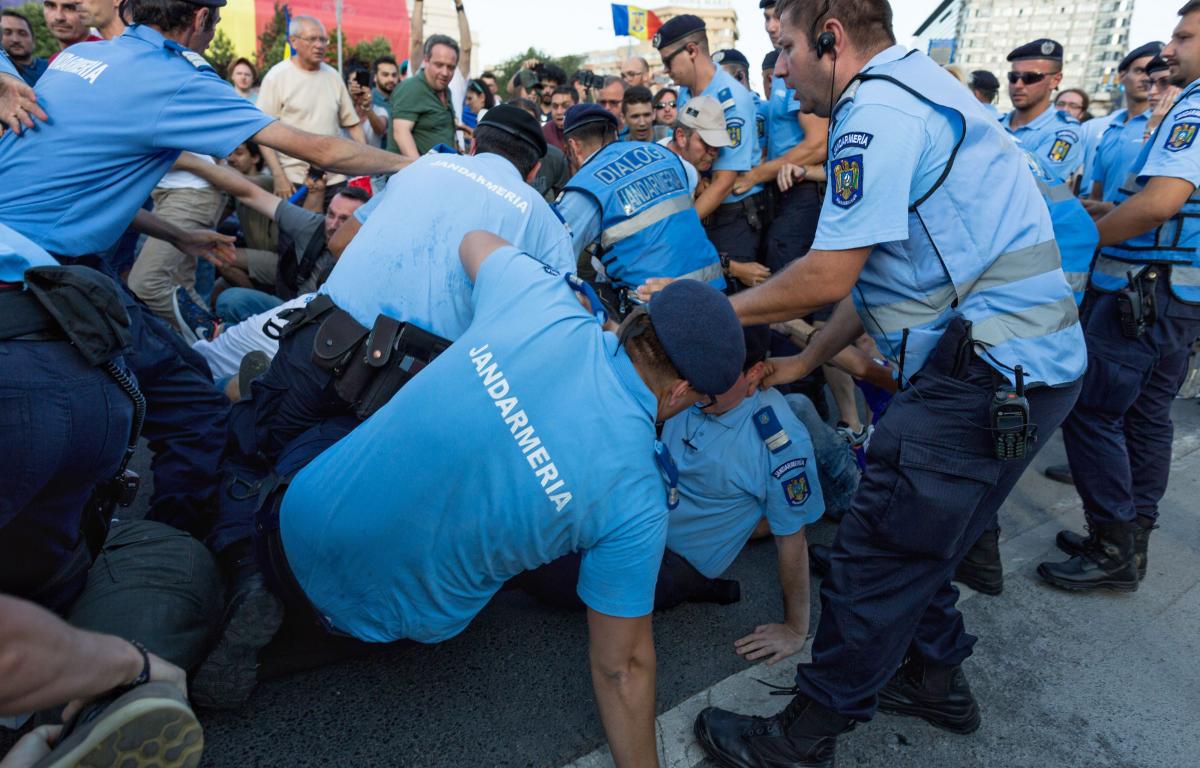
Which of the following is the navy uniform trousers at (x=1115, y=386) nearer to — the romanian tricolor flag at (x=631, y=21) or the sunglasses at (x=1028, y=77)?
the sunglasses at (x=1028, y=77)

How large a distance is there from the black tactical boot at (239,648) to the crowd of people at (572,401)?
0.04 feet

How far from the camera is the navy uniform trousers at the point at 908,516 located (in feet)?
6.20

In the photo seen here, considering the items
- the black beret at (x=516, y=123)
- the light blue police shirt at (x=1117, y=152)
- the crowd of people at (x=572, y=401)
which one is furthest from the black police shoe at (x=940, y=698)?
the light blue police shirt at (x=1117, y=152)

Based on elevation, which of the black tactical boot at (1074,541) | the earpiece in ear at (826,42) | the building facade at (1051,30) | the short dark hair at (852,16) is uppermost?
the short dark hair at (852,16)

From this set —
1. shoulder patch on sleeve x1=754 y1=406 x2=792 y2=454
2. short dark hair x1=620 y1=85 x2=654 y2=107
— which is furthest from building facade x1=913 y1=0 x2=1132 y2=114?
shoulder patch on sleeve x1=754 y1=406 x2=792 y2=454

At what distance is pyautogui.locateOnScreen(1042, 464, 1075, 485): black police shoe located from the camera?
4.14m

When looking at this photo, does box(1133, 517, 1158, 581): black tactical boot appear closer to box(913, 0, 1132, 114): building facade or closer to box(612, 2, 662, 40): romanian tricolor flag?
box(612, 2, 662, 40): romanian tricolor flag

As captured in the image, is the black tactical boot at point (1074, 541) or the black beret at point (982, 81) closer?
the black tactical boot at point (1074, 541)

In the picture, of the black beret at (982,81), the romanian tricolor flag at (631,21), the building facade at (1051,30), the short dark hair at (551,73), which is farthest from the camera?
the building facade at (1051,30)

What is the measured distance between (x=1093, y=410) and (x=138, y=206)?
3637 mm

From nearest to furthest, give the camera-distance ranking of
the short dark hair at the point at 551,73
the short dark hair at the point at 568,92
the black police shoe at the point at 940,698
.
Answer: the black police shoe at the point at 940,698 → the short dark hair at the point at 568,92 → the short dark hair at the point at 551,73

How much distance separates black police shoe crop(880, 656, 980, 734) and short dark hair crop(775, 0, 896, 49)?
1.74 m

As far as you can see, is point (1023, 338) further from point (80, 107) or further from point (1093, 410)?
point (80, 107)

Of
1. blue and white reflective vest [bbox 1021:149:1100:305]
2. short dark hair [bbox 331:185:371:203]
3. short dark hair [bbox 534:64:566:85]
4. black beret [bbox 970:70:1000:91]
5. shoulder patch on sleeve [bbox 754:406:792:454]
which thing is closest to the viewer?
blue and white reflective vest [bbox 1021:149:1100:305]
